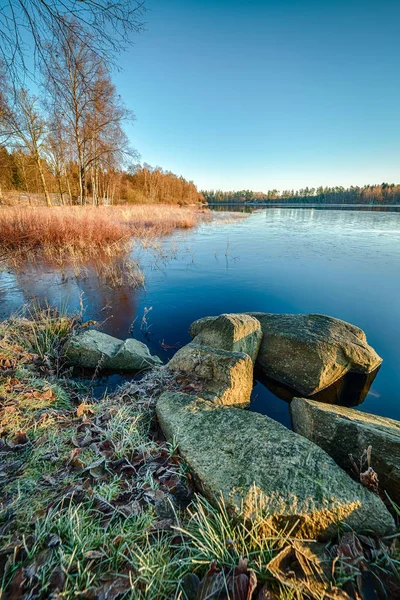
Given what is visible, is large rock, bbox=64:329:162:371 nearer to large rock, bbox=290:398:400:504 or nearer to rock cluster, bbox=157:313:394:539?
rock cluster, bbox=157:313:394:539

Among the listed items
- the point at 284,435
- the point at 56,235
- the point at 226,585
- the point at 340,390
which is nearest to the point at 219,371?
the point at 284,435

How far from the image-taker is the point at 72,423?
2.28m

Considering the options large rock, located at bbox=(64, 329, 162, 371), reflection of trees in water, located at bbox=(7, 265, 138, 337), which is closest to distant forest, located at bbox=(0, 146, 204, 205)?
reflection of trees in water, located at bbox=(7, 265, 138, 337)

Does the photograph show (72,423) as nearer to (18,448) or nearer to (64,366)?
(18,448)

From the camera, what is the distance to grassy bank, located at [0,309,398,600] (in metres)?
1.08

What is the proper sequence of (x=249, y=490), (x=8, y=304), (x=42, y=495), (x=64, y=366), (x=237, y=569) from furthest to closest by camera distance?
(x=8, y=304) < (x=64, y=366) < (x=42, y=495) < (x=249, y=490) < (x=237, y=569)

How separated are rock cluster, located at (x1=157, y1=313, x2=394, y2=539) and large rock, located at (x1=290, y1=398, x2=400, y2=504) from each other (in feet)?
0.74

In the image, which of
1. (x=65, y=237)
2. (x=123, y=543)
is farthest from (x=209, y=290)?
(x=65, y=237)

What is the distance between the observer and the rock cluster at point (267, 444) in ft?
4.38

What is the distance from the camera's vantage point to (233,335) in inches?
139

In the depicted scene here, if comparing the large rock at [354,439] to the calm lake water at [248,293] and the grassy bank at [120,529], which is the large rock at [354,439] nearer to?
the grassy bank at [120,529]

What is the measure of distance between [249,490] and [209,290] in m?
5.72

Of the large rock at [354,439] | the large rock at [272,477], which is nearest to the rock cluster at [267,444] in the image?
the large rock at [272,477]

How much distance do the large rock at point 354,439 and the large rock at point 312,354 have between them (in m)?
1.00
